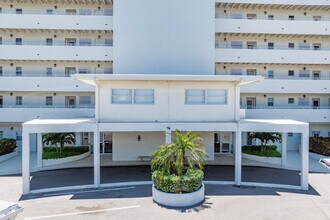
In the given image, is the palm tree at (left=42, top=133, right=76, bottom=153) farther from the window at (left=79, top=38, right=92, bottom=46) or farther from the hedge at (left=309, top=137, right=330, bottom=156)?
the hedge at (left=309, top=137, right=330, bottom=156)

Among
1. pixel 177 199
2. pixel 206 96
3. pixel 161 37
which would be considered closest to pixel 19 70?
pixel 161 37

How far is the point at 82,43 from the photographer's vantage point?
28.1 meters

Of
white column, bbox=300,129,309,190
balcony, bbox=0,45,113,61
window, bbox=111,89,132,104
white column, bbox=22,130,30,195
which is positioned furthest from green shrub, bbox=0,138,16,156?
white column, bbox=300,129,309,190

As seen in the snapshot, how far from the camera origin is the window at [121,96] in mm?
17266

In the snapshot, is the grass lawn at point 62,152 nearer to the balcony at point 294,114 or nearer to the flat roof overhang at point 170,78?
the flat roof overhang at point 170,78

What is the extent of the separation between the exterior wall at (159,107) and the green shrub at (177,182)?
16.3 ft

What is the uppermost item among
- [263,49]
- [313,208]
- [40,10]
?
[40,10]

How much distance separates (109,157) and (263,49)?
19.3m

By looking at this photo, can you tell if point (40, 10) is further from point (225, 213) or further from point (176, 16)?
point (225, 213)

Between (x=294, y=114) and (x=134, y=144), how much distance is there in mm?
16595

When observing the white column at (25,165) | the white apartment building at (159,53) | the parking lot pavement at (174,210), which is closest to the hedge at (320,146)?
the white apartment building at (159,53)

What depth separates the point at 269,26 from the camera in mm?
27219

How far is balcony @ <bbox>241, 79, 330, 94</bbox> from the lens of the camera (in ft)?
87.9

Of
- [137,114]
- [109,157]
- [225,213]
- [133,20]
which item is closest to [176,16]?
[133,20]
